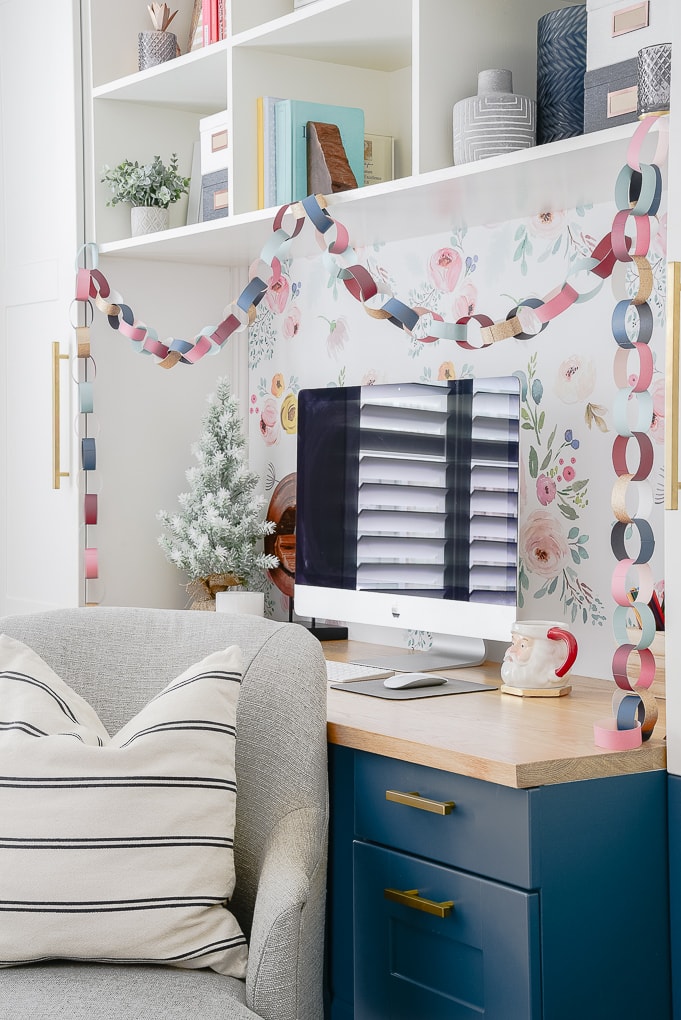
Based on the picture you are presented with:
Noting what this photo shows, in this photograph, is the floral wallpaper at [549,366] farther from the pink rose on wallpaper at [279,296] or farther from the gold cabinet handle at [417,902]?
the gold cabinet handle at [417,902]

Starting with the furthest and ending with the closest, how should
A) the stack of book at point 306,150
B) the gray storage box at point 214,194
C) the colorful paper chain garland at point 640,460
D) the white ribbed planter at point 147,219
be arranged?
the white ribbed planter at point 147,219, the gray storage box at point 214,194, the stack of book at point 306,150, the colorful paper chain garland at point 640,460

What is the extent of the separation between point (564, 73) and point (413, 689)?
103 cm

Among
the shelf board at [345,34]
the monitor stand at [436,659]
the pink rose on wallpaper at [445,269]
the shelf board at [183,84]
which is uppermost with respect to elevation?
A: the shelf board at [183,84]

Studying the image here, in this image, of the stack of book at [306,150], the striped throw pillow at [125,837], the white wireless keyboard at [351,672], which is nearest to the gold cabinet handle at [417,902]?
the striped throw pillow at [125,837]

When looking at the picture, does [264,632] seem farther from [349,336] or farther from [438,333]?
[349,336]

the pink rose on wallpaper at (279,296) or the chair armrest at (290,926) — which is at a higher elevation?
the pink rose on wallpaper at (279,296)

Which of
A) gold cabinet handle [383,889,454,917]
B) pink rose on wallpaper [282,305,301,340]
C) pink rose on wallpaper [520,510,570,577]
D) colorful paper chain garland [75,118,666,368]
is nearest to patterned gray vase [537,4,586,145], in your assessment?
colorful paper chain garland [75,118,666,368]

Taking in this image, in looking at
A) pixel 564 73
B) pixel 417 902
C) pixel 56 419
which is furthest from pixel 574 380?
pixel 56 419

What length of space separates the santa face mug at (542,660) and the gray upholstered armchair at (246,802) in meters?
0.36

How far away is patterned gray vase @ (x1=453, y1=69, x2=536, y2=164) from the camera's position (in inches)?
77.5

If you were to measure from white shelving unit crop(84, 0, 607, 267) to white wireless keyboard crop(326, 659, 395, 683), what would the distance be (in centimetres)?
86

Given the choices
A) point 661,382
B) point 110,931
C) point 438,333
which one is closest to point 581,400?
point 661,382

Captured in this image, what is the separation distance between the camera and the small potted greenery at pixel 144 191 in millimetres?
2840

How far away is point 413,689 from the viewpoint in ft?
6.72
